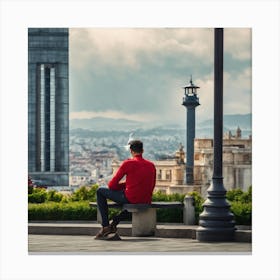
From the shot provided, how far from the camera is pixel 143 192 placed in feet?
36.9

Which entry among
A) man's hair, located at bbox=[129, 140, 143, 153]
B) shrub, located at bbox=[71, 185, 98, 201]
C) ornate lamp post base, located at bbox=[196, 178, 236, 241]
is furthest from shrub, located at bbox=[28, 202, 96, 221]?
ornate lamp post base, located at bbox=[196, 178, 236, 241]

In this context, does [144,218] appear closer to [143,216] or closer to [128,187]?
[143,216]

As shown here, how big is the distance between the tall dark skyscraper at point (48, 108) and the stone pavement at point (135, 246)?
219 inches

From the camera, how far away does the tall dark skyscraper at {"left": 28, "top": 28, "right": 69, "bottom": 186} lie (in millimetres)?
18688

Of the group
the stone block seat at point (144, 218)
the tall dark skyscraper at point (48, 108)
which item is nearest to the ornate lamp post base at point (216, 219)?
the stone block seat at point (144, 218)

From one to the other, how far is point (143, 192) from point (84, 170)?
7591 mm

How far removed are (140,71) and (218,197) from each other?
10.3 metres

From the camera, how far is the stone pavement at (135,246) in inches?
398

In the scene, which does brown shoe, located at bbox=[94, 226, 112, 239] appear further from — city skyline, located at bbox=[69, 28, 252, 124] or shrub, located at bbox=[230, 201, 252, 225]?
city skyline, located at bbox=[69, 28, 252, 124]

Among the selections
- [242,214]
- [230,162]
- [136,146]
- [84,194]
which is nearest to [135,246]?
[136,146]

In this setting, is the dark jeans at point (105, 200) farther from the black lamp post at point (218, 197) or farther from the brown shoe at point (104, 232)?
the black lamp post at point (218, 197)
